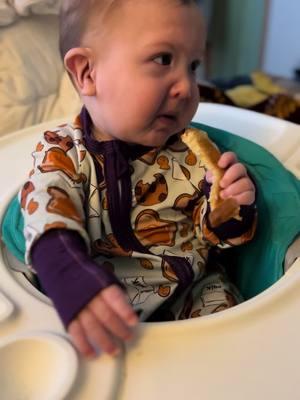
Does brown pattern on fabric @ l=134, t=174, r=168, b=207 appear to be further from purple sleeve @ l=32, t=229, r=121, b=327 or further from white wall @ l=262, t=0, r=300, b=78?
white wall @ l=262, t=0, r=300, b=78

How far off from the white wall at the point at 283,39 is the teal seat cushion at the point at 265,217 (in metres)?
1.50

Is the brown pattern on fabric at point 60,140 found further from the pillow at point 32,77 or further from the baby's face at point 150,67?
the pillow at point 32,77

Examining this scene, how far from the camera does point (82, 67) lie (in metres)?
0.65

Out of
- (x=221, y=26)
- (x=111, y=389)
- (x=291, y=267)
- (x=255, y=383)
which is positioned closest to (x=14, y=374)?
(x=111, y=389)

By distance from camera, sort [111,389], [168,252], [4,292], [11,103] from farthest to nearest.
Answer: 1. [11,103]
2. [168,252]
3. [4,292]
4. [111,389]

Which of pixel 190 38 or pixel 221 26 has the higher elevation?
pixel 190 38

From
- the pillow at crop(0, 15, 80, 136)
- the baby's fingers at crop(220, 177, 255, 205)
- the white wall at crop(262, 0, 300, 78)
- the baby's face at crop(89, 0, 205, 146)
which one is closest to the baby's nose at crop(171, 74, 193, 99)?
the baby's face at crop(89, 0, 205, 146)

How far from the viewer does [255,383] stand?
47 centimetres

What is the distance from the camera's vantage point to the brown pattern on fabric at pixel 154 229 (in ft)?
2.24

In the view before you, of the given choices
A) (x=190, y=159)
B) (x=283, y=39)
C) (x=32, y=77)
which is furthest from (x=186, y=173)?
(x=283, y=39)

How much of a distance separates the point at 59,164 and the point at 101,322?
0.22 meters

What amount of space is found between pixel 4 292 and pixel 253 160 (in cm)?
37

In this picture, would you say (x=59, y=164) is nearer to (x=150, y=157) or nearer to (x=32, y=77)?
(x=150, y=157)

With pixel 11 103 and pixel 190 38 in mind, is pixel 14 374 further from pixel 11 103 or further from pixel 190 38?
pixel 11 103
